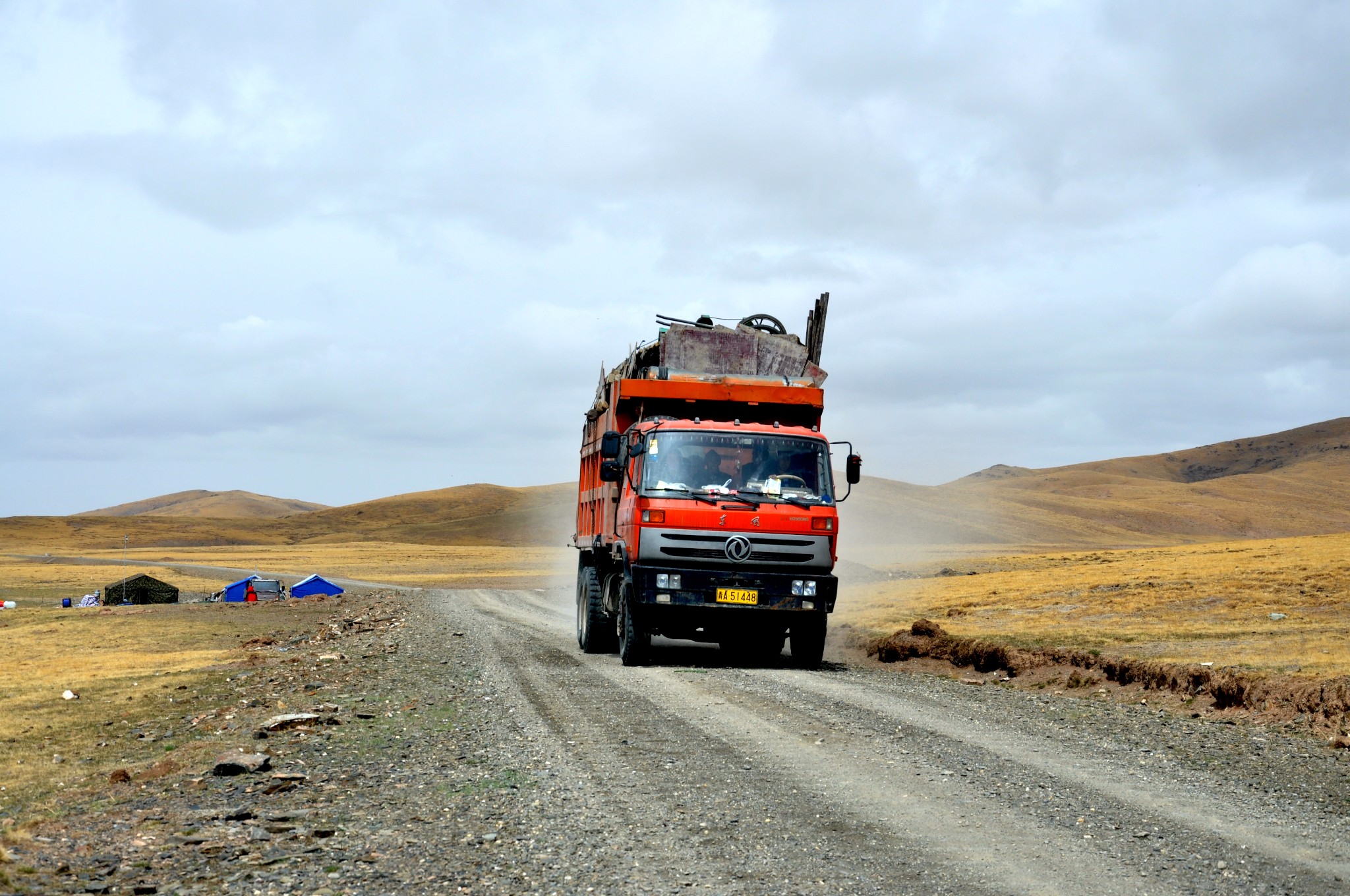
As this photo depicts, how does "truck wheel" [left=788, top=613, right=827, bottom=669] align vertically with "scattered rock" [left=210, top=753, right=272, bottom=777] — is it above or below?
above

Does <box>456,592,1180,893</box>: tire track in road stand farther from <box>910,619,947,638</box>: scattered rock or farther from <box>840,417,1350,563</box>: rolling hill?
<box>840,417,1350,563</box>: rolling hill

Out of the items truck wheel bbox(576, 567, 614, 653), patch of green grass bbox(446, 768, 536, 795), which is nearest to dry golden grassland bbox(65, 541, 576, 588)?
truck wheel bbox(576, 567, 614, 653)

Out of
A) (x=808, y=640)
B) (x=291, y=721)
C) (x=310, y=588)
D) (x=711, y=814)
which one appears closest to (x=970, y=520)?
(x=310, y=588)

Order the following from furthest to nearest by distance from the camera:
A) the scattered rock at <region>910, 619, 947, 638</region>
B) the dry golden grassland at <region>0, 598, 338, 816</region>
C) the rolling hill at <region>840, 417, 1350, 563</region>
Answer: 1. the rolling hill at <region>840, 417, 1350, 563</region>
2. the scattered rock at <region>910, 619, 947, 638</region>
3. the dry golden grassland at <region>0, 598, 338, 816</region>

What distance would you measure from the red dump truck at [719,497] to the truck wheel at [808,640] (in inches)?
0.8

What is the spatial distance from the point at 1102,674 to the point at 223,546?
475ft

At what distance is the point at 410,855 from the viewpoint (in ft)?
20.0

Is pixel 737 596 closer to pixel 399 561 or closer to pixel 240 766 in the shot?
pixel 240 766

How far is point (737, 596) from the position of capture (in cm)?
1395

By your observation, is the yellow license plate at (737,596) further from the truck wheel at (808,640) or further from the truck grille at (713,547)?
the truck wheel at (808,640)

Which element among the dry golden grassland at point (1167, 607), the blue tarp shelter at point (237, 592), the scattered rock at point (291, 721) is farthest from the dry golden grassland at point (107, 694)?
the dry golden grassland at point (1167, 607)

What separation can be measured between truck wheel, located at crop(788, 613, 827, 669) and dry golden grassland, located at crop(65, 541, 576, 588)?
128ft

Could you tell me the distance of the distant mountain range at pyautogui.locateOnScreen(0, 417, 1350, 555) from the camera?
11950 centimetres

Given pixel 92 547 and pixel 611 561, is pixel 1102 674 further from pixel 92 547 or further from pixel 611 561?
pixel 92 547
